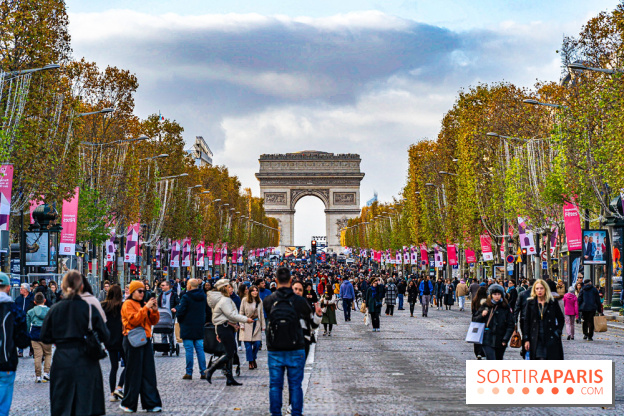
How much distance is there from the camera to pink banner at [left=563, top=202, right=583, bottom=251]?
37406mm

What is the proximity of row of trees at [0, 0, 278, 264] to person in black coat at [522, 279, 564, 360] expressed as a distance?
58.3ft

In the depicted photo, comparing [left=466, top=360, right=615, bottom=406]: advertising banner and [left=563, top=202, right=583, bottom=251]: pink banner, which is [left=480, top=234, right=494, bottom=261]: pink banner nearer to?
[left=563, top=202, right=583, bottom=251]: pink banner

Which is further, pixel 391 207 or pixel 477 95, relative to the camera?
pixel 391 207

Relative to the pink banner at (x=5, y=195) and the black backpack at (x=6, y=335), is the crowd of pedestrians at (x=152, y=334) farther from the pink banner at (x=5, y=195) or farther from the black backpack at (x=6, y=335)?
the pink banner at (x=5, y=195)

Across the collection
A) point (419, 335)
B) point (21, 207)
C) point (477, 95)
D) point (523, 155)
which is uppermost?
point (477, 95)

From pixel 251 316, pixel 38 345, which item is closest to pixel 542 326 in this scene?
pixel 251 316

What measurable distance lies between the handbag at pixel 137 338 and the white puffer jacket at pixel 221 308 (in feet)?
9.11

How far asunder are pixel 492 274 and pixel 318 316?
49678 mm

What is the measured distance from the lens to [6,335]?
1132 centimetres

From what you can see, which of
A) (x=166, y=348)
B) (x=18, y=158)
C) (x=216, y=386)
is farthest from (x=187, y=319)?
(x=18, y=158)

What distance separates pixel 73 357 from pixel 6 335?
1.32 m

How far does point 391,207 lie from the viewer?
388ft

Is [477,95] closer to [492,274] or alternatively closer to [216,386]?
[492,274]

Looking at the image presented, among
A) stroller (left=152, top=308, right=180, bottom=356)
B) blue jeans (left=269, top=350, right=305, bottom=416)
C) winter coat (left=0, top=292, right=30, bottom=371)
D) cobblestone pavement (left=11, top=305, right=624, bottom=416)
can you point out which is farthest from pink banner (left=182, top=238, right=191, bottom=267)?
blue jeans (left=269, top=350, right=305, bottom=416)
